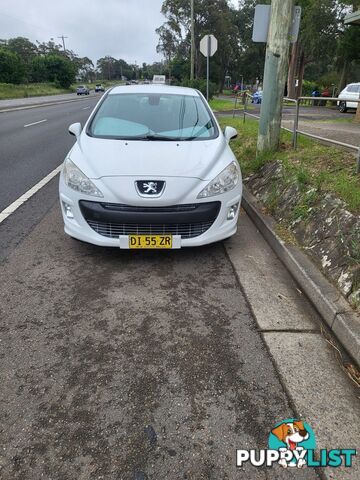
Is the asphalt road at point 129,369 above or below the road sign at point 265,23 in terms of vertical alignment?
below

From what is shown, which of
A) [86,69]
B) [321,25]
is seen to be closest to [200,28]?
[321,25]

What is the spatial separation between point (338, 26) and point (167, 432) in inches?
1335

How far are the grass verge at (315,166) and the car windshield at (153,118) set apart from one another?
4.25 ft

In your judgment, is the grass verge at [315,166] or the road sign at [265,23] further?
the road sign at [265,23]

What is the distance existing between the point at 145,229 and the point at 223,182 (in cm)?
90

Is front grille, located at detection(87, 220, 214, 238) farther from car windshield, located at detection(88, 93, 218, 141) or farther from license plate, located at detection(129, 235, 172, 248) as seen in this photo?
car windshield, located at detection(88, 93, 218, 141)

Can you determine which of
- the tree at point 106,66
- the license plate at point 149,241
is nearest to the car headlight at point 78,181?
the license plate at point 149,241

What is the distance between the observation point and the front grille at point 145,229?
3500 mm

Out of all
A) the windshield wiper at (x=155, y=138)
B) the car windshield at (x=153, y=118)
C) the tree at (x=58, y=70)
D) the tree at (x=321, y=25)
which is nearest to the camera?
the windshield wiper at (x=155, y=138)

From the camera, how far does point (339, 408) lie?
217cm

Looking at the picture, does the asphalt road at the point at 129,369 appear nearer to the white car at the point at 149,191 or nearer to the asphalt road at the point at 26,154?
the white car at the point at 149,191

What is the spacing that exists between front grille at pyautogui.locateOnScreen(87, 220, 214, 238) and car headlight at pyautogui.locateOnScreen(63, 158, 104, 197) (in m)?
0.28

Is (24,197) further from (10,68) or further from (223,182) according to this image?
(10,68)

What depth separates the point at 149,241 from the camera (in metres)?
3.49
